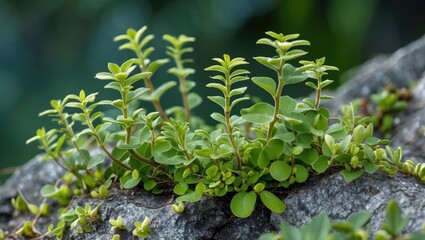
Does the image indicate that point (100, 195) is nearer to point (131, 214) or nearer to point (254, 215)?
point (131, 214)

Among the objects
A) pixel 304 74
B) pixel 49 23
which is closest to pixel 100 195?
pixel 304 74

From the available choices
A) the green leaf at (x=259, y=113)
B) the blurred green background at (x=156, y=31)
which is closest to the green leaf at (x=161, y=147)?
the green leaf at (x=259, y=113)

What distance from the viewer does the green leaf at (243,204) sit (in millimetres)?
680

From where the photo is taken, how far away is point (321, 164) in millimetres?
699

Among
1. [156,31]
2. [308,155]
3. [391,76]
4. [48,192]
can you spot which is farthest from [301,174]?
[156,31]

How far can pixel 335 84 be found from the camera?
8.89ft

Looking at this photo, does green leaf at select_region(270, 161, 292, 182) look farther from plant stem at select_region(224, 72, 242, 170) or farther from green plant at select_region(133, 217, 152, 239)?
green plant at select_region(133, 217, 152, 239)

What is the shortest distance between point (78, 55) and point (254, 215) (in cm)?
245

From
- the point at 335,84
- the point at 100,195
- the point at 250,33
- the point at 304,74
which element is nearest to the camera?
the point at 304,74

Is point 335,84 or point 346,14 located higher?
point 346,14

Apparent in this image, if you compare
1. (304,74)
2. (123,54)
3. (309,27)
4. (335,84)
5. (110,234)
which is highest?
(304,74)

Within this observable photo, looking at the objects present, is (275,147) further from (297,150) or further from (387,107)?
(387,107)

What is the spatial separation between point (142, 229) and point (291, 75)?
0.26m

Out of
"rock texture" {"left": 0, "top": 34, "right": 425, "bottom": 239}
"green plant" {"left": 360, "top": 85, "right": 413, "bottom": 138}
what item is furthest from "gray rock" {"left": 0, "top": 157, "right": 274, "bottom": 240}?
"green plant" {"left": 360, "top": 85, "right": 413, "bottom": 138}
